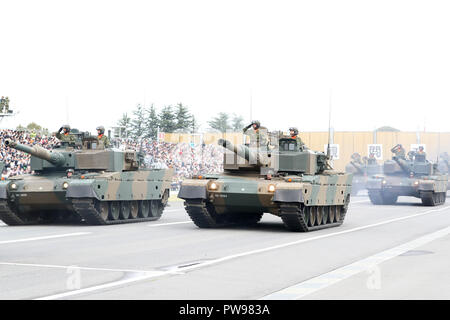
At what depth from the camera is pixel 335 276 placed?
12094 mm

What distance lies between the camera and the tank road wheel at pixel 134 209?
25.2 m

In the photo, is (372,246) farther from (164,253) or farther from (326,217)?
(326,217)

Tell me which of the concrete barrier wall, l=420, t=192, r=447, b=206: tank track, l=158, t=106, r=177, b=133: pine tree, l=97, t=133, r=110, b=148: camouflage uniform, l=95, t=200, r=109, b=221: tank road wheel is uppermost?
l=158, t=106, r=177, b=133: pine tree

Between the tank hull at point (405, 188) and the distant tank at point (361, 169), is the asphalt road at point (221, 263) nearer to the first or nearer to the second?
the tank hull at point (405, 188)

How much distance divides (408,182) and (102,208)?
63.1 ft

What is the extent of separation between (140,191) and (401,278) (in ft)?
46.6

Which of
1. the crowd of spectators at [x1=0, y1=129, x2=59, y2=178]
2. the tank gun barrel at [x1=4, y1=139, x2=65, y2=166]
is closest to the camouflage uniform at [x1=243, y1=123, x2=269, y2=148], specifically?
the tank gun barrel at [x1=4, y1=139, x2=65, y2=166]

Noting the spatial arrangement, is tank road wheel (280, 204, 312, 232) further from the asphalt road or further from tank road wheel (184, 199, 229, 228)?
tank road wheel (184, 199, 229, 228)

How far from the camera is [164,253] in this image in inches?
597

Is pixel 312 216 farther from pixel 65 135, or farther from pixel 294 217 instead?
pixel 65 135

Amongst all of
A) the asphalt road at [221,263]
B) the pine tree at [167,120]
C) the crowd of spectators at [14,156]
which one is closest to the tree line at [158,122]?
the pine tree at [167,120]

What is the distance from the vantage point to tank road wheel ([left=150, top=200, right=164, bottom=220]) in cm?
2612

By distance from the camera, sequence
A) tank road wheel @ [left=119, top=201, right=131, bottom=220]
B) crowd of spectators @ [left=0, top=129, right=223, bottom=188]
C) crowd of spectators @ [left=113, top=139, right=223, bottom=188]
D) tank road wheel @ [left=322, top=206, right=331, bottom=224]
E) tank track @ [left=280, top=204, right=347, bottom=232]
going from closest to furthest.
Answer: tank track @ [left=280, top=204, right=347, bottom=232] → tank road wheel @ [left=322, top=206, right=331, bottom=224] → tank road wheel @ [left=119, top=201, right=131, bottom=220] → crowd of spectators @ [left=0, top=129, right=223, bottom=188] → crowd of spectators @ [left=113, top=139, right=223, bottom=188]
